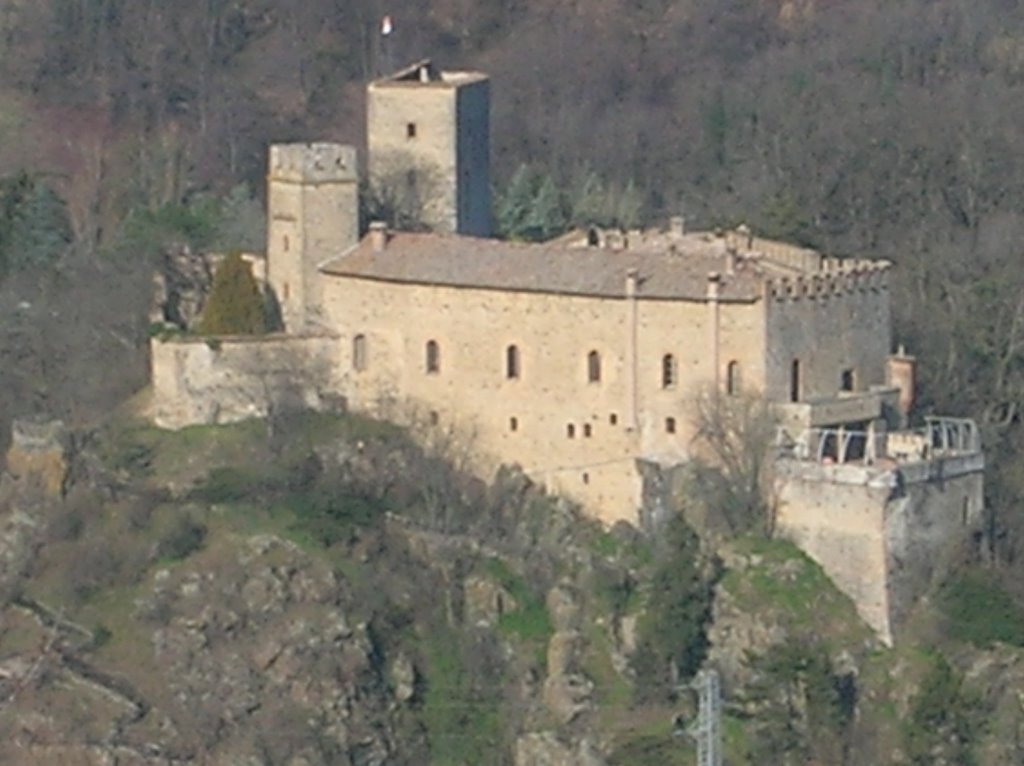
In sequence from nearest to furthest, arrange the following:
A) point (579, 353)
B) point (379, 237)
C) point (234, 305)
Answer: point (579, 353) < point (379, 237) < point (234, 305)

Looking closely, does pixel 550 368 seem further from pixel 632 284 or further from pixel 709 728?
pixel 709 728

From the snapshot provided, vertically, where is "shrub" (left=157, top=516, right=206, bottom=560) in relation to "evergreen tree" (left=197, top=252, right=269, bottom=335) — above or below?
below

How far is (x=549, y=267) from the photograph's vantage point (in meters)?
87.3

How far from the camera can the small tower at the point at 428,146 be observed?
91000 mm

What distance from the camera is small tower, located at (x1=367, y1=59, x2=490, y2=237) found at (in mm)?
91000

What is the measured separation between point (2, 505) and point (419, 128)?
860 centimetres

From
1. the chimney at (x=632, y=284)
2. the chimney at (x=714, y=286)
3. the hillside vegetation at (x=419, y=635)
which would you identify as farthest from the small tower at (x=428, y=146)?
the chimney at (x=714, y=286)

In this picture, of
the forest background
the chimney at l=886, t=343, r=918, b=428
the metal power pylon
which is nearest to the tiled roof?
the chimney at l=886, t=343, r=918, b=428

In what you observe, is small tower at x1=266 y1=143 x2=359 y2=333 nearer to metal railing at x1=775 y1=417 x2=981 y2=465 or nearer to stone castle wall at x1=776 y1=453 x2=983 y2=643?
metal railing at x1=775 y1=417 x2=981 y2=465

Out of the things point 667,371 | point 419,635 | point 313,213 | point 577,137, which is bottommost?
point 419,635

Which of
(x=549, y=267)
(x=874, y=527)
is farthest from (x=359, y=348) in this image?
(x=874, y=527)

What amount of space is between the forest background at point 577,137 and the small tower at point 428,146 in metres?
3.79

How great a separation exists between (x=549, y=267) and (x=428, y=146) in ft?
14.8

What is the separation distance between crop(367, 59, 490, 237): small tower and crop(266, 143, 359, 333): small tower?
4.45 feet
